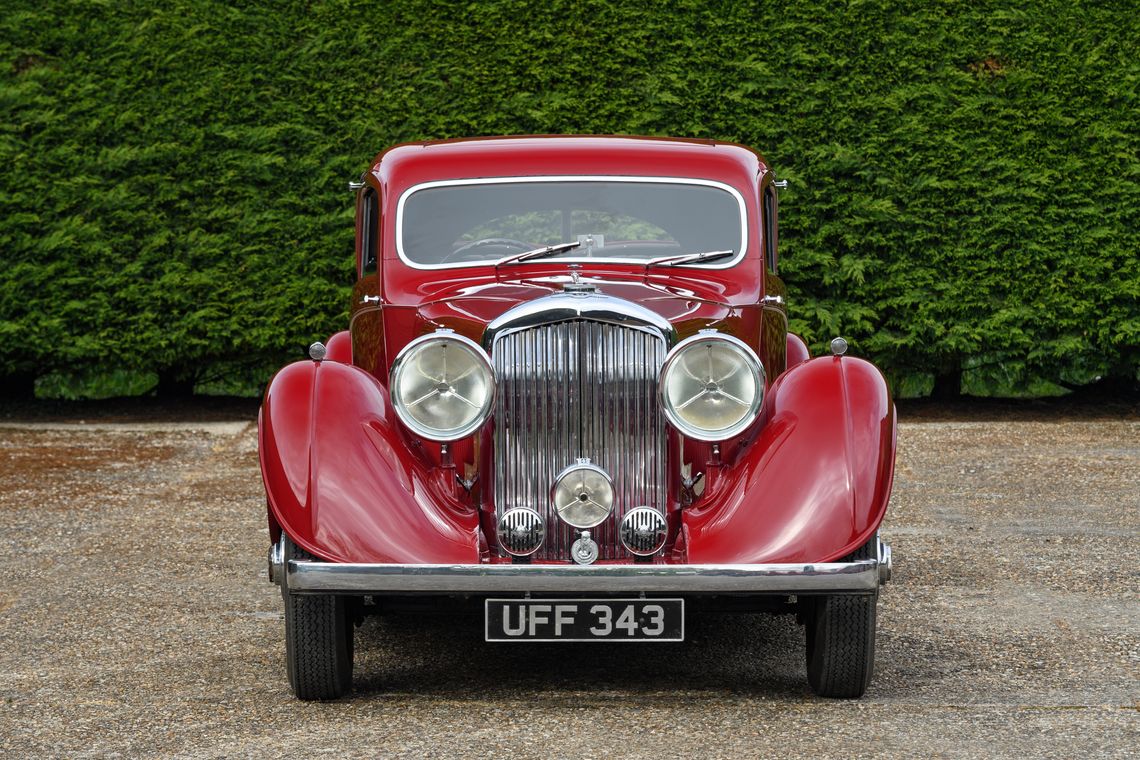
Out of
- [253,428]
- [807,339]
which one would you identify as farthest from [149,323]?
[807,339]

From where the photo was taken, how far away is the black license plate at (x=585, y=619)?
13.6 ft

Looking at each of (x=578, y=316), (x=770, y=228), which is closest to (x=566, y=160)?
(x=770, y=228)

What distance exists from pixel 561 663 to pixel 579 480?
31.0 inches

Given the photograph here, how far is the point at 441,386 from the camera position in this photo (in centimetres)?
440

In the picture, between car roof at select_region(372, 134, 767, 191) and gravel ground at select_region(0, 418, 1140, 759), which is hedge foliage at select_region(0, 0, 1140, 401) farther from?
car roof at select_region(372, 134, 767, 191)

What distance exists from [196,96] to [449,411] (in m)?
6.67

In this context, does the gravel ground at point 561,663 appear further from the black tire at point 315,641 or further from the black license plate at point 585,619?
the black license plate at point 585,619

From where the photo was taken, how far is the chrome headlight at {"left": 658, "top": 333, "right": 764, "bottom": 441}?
172 inches

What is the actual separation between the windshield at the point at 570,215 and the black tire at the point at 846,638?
159cm

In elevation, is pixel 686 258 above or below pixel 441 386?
above

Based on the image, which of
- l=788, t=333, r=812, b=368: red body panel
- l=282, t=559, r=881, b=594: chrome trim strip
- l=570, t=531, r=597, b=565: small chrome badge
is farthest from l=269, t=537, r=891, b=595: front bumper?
l=788, t=333, r=812, b=368: red body panel

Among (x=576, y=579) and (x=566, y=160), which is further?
(x=566, y=160)

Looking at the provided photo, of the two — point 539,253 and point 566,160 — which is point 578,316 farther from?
point 566,160

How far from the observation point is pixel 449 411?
14.4ft
